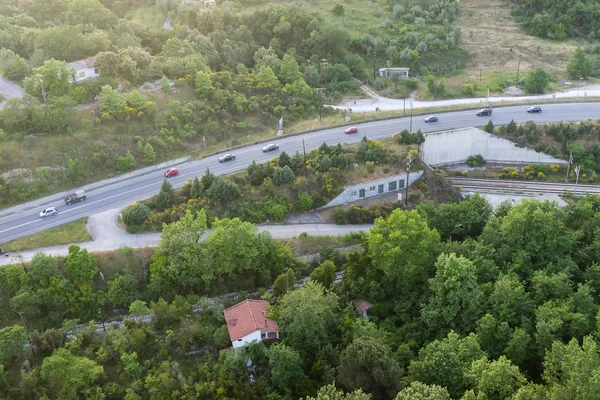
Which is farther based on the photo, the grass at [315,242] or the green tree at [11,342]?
the grass at [315,242]

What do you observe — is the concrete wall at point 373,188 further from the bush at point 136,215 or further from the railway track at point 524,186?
the bush at point 136,215

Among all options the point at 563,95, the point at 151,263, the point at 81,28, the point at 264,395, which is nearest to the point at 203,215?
the point at 151,263

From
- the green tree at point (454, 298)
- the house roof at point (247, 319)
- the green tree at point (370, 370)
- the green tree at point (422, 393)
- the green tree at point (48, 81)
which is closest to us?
the green tree at point (422, 393)

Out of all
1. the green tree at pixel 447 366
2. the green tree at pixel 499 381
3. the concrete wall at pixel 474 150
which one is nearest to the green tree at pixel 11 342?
the green tree at pixel 447 366

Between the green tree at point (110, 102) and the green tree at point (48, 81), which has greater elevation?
the green tree at point (48, 81)

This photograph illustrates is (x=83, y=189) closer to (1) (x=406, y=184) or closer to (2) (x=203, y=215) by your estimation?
(2) (x=203, y=215)

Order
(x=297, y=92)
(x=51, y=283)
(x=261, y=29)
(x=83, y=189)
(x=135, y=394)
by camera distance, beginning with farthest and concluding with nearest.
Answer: (x=261, y=29) → (x=297, y=92) → (x=83, y=189) → (x=51, y=283) → (x=135, y=394)

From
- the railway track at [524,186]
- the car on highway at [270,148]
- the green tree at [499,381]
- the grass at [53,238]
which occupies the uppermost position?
the car on highway at [270,148]
